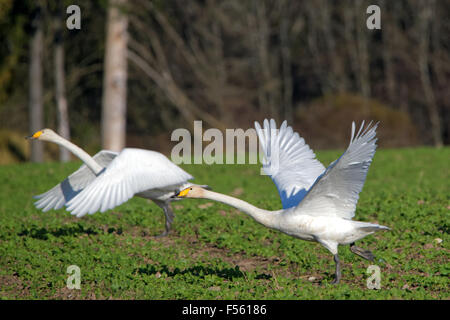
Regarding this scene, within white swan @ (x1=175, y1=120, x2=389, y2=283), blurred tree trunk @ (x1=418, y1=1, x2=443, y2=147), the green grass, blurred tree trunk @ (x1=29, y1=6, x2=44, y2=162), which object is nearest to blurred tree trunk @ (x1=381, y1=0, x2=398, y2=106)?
blurred tree trunk @ (x1=418, y1=1, x2=443, y2=147)

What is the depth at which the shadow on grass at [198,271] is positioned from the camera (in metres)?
6.86

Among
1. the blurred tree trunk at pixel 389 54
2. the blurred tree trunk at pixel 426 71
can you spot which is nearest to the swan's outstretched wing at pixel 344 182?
the blurred tree trunk at pixel 426 71

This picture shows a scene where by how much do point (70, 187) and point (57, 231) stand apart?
649 millimetres

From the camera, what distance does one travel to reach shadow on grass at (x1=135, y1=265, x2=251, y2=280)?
6864 mm

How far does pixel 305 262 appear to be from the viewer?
289 inches

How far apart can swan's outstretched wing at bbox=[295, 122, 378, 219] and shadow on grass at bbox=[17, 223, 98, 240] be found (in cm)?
355

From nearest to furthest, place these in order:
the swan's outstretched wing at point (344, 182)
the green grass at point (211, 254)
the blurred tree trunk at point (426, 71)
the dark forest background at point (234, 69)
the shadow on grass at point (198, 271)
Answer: the swan's outstretched wing at point (344, 182) → the green grass at point (211, 254) → the shadow on grass at point (198, 271) → the dark forest background at point (234, 69) → the blurred tree trunk at point (426, 71)

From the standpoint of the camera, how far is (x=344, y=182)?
6.23 metres

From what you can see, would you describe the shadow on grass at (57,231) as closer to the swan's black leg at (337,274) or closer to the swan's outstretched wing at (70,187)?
the swan's outstretched wing at (70,187)

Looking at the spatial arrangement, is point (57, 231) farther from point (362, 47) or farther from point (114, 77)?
point (362, 47)

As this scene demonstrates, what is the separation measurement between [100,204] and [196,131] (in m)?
16.2

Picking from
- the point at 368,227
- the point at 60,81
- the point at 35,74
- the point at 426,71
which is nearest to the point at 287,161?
the point at 368,227

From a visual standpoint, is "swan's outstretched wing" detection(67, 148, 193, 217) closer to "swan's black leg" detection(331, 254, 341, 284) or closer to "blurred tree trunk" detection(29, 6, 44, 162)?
"swan's black leg" detection(331, 254, 341, 284)

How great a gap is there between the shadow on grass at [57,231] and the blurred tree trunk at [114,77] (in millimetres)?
9747
